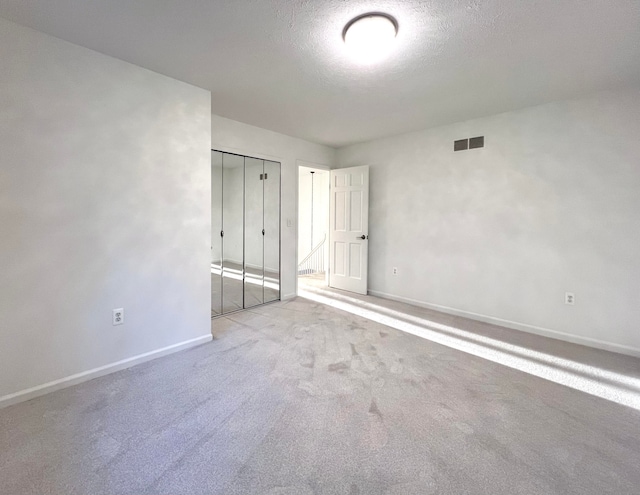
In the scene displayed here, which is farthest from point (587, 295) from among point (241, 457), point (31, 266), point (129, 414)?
point (31, 266)

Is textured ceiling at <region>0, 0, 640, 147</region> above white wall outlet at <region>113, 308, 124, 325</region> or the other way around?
above

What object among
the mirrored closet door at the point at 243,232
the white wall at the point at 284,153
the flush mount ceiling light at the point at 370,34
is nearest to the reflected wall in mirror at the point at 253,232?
the mirrored closet door at the point at 243,232

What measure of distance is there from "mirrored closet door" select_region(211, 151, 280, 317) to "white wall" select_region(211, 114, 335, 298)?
0.32 ft

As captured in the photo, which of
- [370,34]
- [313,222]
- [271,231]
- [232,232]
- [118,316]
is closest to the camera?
[370,34]

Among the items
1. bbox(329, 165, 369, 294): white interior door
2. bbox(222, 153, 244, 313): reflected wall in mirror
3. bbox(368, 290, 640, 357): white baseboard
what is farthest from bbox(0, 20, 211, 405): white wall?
bbox(368, 290, 640, 357): white baseboard

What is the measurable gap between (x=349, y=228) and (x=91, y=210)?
353 cm

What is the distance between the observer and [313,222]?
7.40m

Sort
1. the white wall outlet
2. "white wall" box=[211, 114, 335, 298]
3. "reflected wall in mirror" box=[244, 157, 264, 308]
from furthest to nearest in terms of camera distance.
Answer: "reflected wall in mirror" box=[244, 157, 264, 308]
"white wall" box=[211, 114, 335, 298]
the white wall outlet

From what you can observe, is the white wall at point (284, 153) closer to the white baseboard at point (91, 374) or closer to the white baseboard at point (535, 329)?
the white baseboard at point (535, 329)

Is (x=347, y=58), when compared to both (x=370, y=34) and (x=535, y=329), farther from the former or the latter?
(x=535, y=329)

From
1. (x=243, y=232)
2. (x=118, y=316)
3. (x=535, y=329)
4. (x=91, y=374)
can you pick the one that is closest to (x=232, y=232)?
(x=243, y=232)

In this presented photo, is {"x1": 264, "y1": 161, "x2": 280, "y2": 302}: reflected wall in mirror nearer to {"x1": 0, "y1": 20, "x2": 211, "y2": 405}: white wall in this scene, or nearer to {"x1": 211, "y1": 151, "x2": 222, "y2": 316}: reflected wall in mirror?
{"x1": 211, "y1": 151, "x2": 222, "y2": 316}: reflected wall in mirror

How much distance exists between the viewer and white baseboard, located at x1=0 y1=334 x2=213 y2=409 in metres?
2.00

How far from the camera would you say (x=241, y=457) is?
1.55 meters
